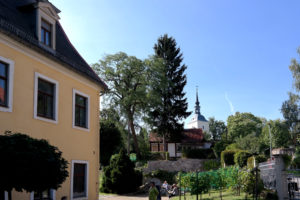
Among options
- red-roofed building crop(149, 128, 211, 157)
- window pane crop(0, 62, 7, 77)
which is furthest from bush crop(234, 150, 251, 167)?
window pane crop(0, 62, 7, 77)

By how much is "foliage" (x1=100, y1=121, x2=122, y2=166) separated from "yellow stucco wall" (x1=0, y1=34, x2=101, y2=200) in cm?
2394

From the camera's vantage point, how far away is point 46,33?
13.6m

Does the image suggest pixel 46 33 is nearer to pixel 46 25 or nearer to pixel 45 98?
pixel 46 25

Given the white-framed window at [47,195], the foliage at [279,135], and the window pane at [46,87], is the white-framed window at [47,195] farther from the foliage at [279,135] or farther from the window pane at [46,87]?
the foliage at [279,135]

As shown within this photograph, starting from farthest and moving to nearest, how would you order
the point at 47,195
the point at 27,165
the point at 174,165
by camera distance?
the point at 174,165 → the point at 47,195 → the point at 27,165

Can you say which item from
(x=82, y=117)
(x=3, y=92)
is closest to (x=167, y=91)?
(x=82, y=117)

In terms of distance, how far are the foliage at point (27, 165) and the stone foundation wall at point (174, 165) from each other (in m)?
30.7

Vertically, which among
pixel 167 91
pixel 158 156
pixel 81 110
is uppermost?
pixel 167 91

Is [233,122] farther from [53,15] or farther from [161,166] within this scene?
[53,15]

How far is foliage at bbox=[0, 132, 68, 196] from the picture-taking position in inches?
280

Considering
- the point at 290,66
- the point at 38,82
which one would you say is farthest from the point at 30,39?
the point at 290,66

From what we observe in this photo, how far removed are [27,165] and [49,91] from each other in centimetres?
637

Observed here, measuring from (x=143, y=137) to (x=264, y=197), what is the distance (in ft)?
119

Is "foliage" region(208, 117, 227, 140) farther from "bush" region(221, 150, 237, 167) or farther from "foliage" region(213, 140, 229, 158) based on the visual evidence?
"bush" region(221, 150, 237, 167)
